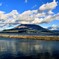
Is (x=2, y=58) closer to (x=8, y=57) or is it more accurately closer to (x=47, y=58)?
(x=8, y=57)

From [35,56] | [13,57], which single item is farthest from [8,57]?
[35,56]

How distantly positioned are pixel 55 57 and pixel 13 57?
5982mm

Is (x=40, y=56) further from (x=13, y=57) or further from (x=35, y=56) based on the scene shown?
(x=13, y=57)

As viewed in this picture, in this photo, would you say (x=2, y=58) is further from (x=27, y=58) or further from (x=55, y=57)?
(x=55, y=57)

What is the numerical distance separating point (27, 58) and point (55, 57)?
4.22m

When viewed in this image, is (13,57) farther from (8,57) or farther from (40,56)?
(40,56)

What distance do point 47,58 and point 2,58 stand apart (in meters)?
6.22

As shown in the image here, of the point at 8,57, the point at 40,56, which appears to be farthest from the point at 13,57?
the point at 40,56

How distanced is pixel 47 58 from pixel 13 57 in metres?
4.77

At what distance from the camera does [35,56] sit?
146 feet

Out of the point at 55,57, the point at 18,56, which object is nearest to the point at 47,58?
the point at 55,57

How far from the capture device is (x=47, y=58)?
42.7 m

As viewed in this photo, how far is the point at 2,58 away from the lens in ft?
137

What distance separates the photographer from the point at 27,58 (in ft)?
139
